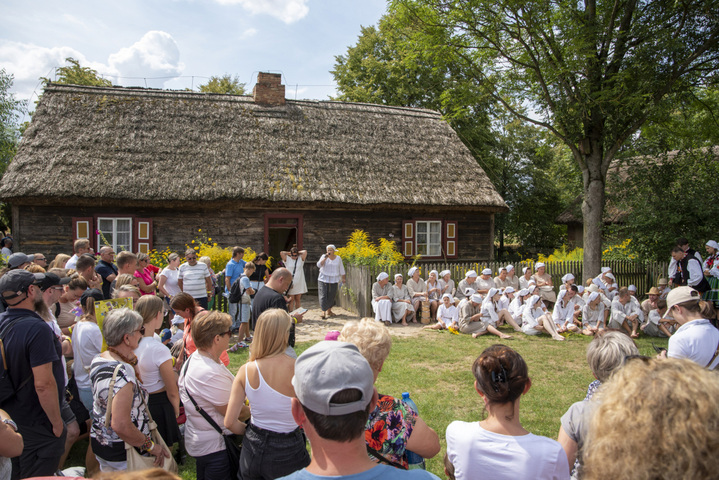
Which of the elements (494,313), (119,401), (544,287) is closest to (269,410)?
(119,401)

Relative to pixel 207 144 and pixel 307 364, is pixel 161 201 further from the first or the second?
pixel 307 364

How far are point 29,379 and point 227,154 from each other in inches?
519

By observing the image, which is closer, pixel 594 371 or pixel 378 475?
pixel 378 475

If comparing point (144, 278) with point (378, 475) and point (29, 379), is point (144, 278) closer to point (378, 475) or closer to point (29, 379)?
point (29, 379)

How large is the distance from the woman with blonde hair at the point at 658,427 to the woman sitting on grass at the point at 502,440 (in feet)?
3.14

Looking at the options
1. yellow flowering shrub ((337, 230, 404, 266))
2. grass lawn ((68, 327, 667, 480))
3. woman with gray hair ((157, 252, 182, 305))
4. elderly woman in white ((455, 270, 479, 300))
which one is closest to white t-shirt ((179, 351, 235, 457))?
grass lawn ((68, 327, 667, 480))

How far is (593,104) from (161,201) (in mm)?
12848

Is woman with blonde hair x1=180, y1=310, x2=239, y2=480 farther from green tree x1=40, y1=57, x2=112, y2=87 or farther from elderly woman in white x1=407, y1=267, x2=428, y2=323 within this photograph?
green tree x1=40, y1=57, x2=112, y2=87

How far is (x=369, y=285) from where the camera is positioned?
11.6 meters

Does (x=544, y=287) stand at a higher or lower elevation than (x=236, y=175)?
lower

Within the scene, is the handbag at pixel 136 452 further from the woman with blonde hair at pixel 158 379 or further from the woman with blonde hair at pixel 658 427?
the woman with blonde hair at pixel 658 427

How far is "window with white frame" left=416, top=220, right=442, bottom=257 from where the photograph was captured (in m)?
17.3

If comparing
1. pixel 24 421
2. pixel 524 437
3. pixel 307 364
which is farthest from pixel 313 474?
pixel 24 421

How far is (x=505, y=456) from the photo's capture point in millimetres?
2250
